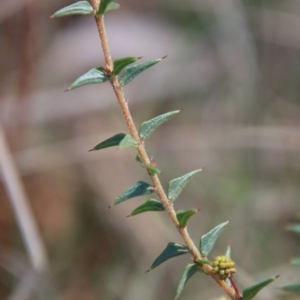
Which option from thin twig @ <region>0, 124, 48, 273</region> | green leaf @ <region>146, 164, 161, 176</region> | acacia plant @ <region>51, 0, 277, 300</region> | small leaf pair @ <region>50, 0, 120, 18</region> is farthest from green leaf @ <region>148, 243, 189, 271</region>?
thin twig @ <region>0, 124, 48, 273</region>

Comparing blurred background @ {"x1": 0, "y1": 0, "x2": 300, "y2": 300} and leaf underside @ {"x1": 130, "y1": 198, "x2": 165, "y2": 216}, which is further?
blurred background @ {"x1": 0, "y1": 0, "x2": 300, "y2": 300}

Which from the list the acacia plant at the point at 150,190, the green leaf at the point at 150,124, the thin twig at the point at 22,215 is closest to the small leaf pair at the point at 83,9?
the acacia plant at the point at 150,190

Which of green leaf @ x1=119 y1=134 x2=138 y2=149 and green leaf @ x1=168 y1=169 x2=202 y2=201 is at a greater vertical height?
green leaf @ x1=119 y1=134 x2=138 y2=149

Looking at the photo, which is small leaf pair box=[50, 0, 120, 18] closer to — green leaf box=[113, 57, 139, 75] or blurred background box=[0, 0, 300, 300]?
green leaf box=[113, 57, 139, 75]

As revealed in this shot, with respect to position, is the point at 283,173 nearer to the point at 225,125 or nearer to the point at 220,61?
the point at 225,125

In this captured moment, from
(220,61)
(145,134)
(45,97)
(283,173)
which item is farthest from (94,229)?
(145,134)

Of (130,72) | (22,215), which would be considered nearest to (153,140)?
(22,215)

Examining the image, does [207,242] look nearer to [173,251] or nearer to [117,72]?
[173,251]

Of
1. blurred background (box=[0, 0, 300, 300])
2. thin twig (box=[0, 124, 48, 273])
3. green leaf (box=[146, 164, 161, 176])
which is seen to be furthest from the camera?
blurred background (box=[0, 0, 300, 300])
